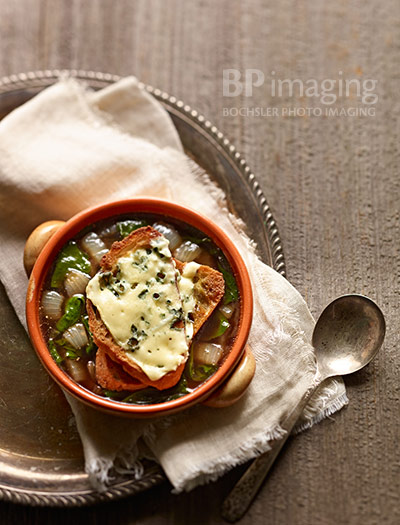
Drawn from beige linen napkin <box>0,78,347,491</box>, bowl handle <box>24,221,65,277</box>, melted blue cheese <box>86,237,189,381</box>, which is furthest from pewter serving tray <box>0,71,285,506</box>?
melted blue cheese <box>86,237,189,381</box>

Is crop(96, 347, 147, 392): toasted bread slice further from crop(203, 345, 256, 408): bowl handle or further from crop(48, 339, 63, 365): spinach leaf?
crop(203, 345, 256, 408): bowl handle

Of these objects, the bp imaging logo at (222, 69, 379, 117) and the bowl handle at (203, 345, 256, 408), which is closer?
the bowl handle at (203, 345, 256, 408)

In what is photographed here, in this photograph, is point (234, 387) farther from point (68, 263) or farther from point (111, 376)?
point (68, 263)

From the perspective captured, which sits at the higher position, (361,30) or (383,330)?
(361,30)

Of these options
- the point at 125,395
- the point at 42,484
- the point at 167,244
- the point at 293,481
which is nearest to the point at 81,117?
the point at 167,244

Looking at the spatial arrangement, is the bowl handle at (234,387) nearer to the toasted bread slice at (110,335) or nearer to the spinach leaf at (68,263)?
the toasted bread slice at (110,335)

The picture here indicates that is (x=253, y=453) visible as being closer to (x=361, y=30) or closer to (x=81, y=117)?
(x=81, y=117)

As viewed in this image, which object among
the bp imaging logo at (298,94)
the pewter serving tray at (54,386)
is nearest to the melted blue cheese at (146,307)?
the pewter serving tray at (54,386)
